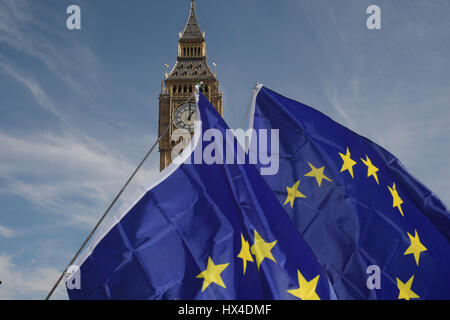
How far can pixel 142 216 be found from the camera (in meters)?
6.68

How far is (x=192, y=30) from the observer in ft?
194

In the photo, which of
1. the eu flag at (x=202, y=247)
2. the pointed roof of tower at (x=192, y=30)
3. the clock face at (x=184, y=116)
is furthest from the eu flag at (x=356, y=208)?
the pointed roof of tower at (x=192, y=30)

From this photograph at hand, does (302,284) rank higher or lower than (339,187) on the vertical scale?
lower

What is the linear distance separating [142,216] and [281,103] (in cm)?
397

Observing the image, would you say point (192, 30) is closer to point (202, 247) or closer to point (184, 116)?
point (184, 116)

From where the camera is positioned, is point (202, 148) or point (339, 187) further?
point (339, 187)

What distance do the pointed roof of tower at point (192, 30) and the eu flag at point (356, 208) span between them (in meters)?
51.1

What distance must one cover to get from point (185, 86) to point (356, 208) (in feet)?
148

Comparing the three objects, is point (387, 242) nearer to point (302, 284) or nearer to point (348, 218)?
point (348, 218)

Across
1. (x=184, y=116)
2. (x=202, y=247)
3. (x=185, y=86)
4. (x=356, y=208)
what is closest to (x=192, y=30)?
(x=185, y=86)

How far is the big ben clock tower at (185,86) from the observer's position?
47781 millimetres
